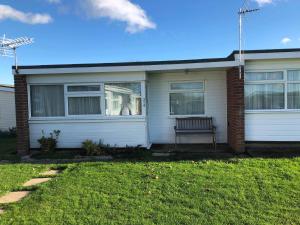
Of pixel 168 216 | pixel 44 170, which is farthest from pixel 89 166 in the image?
pixel 168 216

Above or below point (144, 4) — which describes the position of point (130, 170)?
below

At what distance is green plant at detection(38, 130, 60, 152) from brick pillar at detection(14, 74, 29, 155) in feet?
1.66

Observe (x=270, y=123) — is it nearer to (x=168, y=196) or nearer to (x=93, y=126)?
(x=168, y=196)

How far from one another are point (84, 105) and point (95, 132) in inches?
36.8

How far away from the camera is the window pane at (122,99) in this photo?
9336 millimetres

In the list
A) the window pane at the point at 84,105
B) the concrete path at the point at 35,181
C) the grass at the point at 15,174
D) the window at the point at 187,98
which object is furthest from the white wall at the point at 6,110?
the concrete path at the point at 35,181

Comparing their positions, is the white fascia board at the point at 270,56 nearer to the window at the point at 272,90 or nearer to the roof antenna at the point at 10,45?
the window at the point at 272,90

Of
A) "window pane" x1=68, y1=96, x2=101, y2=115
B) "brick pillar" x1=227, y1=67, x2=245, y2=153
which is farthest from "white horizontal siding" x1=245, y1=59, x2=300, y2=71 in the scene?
"window pane" x1=68, y1=96, x2=101, y2=115

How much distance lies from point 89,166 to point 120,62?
11.2ft

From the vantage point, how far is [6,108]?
16891 millimetres

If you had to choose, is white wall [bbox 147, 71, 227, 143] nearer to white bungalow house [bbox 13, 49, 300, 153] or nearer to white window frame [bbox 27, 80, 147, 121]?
white bungalow house [bbox 13, 49, 300, 153]

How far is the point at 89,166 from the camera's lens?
23.1 ft

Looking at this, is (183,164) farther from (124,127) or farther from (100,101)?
(100,101)

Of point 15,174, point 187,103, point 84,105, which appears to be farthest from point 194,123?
point 15,174
